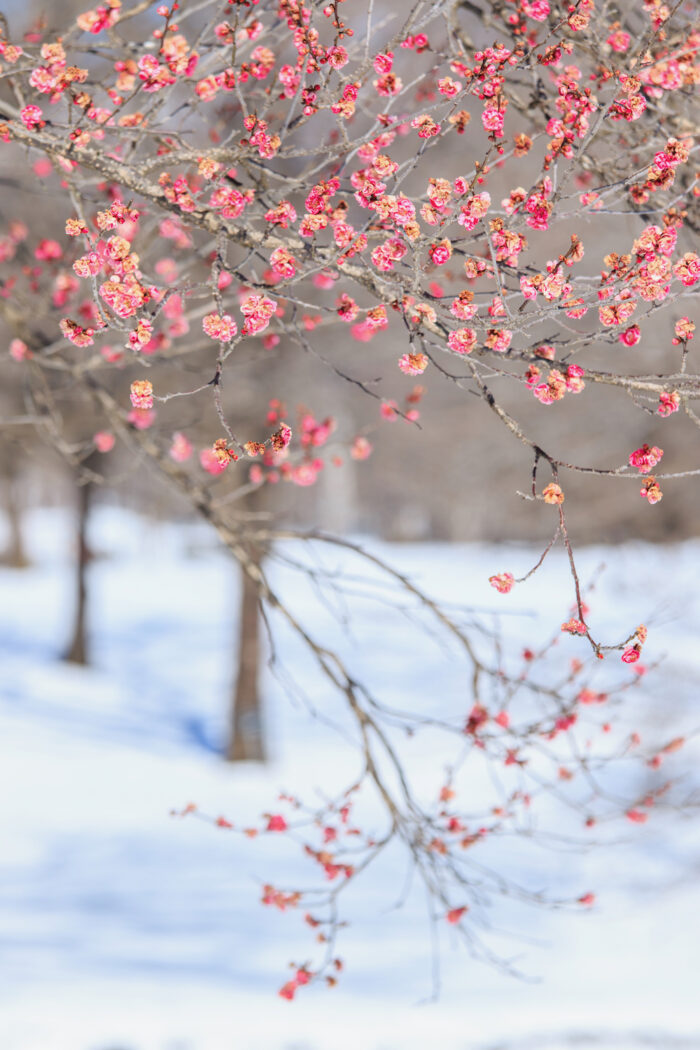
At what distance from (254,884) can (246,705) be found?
2.89m

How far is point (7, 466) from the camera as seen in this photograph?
19656 mm

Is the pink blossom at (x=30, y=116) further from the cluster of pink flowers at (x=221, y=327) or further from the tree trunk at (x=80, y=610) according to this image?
the tree trunk at (x=80, y=610)

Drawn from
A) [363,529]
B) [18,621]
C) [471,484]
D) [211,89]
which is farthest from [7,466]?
[363,529]

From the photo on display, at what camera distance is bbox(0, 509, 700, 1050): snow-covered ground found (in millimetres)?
5812

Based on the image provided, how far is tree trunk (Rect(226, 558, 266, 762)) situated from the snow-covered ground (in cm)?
24

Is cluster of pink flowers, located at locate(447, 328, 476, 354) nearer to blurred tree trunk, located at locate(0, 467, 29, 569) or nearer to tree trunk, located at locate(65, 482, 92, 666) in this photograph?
tree trunk, located at locate(65, 482, 92, 666)

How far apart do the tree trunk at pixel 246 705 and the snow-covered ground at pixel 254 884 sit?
24cm

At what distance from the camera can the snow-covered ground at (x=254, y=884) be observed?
229 inches

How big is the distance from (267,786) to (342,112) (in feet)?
30.6

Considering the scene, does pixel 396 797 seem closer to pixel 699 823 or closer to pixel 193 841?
pixel 193 841

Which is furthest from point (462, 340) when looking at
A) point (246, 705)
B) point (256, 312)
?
point (246, 705)

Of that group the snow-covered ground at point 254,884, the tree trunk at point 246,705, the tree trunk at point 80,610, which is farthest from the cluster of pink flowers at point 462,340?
the tree trunk at point 80,610

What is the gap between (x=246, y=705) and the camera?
11.0 metres

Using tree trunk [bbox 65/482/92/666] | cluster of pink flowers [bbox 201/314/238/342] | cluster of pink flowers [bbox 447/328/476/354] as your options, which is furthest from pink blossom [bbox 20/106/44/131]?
tree trunk [bbox 65/482/92/666]
